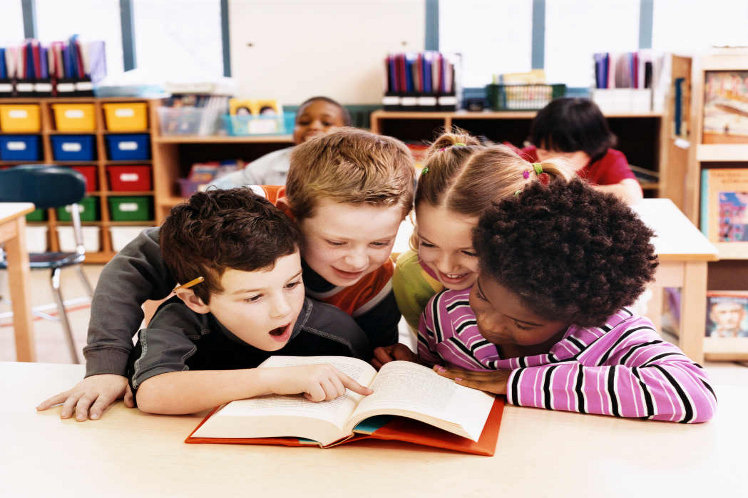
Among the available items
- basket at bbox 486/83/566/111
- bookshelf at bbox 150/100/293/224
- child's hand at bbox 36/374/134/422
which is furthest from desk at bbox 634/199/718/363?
bookshelf at bbox 150/100/293/224

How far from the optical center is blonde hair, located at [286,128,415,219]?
1248mm

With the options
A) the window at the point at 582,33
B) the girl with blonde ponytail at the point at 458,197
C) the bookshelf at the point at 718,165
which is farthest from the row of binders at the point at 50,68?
the girl with blonde ponytail at the point at 458,197

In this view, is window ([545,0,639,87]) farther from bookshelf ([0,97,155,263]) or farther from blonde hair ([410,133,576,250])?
blonde hair ([410,133,576,250])

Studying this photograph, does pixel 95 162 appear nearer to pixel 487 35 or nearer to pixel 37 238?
pixel 37 238

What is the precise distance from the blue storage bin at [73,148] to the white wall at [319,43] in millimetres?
1032

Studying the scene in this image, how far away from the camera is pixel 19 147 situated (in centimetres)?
485

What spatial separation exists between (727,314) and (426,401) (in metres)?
2.59

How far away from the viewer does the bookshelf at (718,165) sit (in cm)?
298

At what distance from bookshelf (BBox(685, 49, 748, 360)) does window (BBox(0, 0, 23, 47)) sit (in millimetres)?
4385

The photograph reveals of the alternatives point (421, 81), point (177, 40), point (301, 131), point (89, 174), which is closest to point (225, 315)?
point (301, 131)

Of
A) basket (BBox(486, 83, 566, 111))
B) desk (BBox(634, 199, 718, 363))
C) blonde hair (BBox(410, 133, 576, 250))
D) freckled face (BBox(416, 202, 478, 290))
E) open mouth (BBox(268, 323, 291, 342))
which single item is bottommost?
desk (BBox(634, 199, 718, 363))

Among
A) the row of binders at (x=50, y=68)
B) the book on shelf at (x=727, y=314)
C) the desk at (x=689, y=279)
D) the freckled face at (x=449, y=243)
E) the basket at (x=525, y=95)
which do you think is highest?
the row of binders at (x=50, y=68)

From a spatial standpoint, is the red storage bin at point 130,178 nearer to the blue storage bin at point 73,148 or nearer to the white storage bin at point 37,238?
the blue storage bin at point 73,148

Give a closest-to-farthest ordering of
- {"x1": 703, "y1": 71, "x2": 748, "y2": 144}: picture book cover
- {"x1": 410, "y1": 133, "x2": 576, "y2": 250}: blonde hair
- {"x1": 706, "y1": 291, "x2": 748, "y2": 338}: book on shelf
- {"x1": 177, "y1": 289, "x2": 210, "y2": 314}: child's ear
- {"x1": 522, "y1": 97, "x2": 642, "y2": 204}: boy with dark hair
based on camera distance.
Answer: {"x1": 177, "y1": 289, "x2": 210, "y2": 314}: child's ear, {"x1": 410, "y1": 133, "x2": 576, "y2": 250}: blonde hair, {"x1": 522, "y1": 97, "x2": 642, "y2": 204}: boy with dark hair, {"x1": 703, "y1": 71, "x2": 748, "y2": 144}: picture book cover, {"x1": 706, "y1": 291, "x2": 748, "y2": 338}: book on shelf
